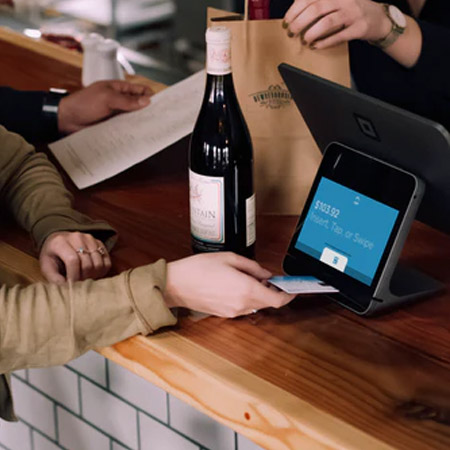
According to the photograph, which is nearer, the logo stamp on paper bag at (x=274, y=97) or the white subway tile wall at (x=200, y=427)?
the logo stamp on paper bag at (x=274, y=97)

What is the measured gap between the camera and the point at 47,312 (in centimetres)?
113

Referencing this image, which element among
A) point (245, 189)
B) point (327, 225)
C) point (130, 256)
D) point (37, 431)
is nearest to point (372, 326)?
point (327, 225)

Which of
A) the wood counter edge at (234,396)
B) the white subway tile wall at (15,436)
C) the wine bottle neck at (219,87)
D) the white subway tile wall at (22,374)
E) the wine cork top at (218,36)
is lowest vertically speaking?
the white subway tile wall at (15,436)

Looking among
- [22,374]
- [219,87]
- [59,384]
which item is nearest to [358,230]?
[219,87]

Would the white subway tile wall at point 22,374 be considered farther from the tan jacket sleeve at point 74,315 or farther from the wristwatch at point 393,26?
the wristwatch at point 393,26

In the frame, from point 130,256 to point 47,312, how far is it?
0.27 metres

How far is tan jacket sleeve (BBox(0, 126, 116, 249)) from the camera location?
139 cm

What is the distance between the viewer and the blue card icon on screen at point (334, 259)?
1.21m

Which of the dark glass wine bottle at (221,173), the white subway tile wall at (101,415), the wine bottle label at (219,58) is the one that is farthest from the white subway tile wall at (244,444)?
the wine bottle label at (219,58)

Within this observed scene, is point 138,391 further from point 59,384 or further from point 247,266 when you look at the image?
point 247,266

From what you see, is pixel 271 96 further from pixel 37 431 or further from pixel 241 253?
pixel 37 431

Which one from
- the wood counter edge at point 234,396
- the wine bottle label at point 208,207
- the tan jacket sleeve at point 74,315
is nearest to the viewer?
the wood counter edge at point 234,396

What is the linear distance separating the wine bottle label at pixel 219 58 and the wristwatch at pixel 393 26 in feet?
1.52

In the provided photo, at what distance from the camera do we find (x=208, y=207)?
124 cm
